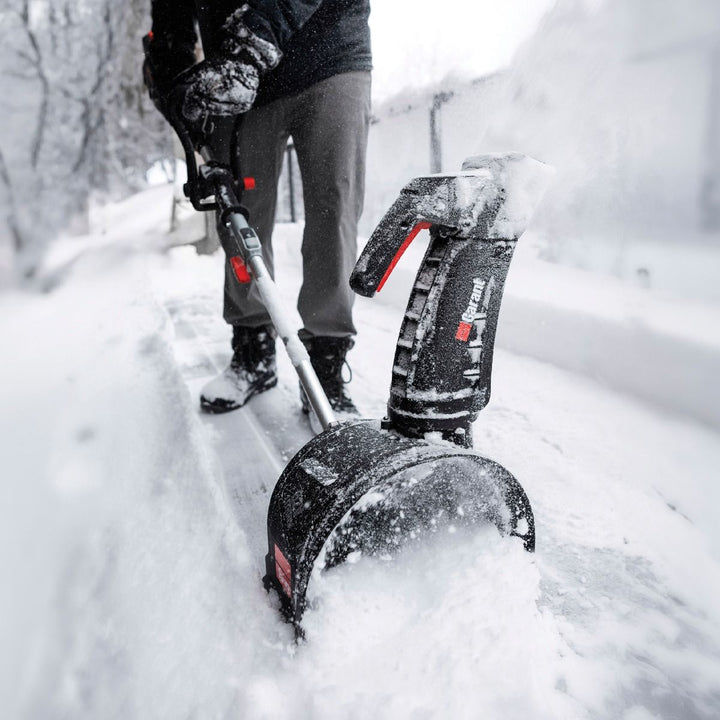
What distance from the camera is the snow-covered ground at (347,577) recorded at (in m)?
0.74

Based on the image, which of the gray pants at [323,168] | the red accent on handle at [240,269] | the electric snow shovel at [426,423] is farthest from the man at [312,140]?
the electric snow shovel at [426,423]

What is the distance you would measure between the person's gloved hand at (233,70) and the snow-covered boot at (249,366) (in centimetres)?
77

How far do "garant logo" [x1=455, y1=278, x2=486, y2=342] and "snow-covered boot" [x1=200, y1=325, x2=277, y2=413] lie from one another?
102cm

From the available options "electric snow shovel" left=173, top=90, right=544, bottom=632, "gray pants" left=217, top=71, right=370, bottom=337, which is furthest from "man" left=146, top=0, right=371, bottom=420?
"electric snow shovel" left=173, top=90, right=544, bottom=632

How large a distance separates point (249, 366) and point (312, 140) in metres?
0.76

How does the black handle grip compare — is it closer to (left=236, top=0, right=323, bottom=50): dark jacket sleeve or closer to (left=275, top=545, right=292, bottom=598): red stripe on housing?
(left=275, top=545, right=292, bottom=598): red stripe on housing

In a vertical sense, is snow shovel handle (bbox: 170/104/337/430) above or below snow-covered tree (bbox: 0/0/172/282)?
A: below

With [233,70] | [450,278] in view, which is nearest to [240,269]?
[233,70]

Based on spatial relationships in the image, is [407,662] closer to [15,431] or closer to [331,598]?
[331,598]

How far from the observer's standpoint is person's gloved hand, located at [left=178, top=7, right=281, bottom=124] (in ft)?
3.73

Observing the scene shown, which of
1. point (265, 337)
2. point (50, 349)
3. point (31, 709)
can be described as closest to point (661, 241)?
point (265, 337)

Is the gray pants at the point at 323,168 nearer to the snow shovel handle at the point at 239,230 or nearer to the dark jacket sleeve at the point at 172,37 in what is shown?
the snow shovel handle at the point at 239,230

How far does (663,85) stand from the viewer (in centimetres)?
180

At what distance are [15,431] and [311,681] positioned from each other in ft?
4.64
